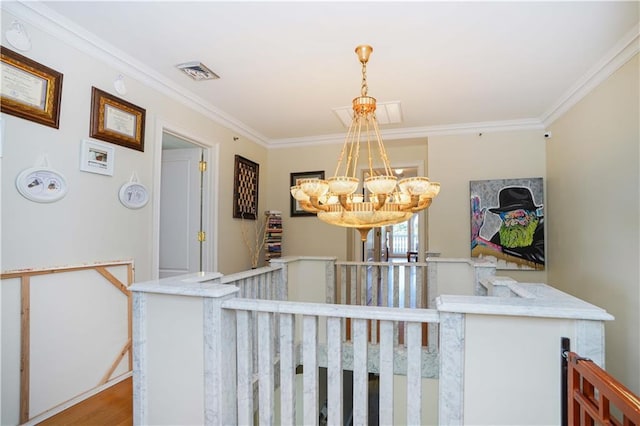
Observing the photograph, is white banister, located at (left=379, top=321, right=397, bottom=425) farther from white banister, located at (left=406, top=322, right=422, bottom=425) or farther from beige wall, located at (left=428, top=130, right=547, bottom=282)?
beige wall, located at (left=428, top=130, right=547, bottom=282)

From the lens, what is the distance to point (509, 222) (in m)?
4.04

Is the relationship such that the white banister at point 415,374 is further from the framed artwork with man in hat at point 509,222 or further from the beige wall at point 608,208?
the framed artwork with man in hat at point 509,222

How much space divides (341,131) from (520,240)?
8.60ft

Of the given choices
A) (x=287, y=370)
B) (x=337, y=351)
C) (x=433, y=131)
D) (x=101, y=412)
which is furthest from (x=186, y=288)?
(x=433, y=131)

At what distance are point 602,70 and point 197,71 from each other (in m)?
3.28

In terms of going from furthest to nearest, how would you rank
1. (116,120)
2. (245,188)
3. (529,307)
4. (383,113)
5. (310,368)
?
(245,188) → (383,113) → (116,120) → (310,368) → (529,307)

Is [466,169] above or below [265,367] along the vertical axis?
above

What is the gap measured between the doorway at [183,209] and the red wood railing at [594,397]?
3382 mm

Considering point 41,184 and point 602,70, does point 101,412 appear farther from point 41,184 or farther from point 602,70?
point 602,70

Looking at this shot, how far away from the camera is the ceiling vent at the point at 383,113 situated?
11.6 feet

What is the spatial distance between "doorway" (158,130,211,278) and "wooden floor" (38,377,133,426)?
155 cm

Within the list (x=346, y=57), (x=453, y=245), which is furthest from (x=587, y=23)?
(x=453, y=245)

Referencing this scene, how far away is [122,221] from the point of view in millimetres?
2590

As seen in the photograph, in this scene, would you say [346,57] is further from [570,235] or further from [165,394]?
[570,235]
